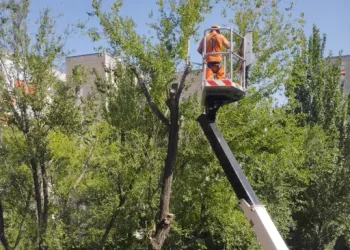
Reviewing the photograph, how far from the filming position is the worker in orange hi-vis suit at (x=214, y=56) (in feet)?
22.5

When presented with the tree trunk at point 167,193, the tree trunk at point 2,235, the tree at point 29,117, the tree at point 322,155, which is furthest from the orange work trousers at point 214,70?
the tree at point 322,155

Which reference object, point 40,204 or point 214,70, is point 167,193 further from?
point 40,204

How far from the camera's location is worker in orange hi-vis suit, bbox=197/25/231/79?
6846 mm

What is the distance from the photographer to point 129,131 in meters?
11.1

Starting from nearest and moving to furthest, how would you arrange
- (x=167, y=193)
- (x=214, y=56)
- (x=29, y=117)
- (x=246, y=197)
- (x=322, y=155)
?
(x=246, y=197) → (x=214, y=56) → (x=167, y=193) → (x=29, y=117) → (x=322, y=155)

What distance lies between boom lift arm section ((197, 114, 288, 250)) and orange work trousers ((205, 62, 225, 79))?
64 centimetres

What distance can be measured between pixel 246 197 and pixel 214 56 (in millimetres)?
2138

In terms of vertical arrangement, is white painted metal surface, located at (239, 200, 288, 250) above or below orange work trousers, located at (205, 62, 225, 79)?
below

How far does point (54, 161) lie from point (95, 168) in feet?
3.66

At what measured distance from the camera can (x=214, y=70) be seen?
6863mm

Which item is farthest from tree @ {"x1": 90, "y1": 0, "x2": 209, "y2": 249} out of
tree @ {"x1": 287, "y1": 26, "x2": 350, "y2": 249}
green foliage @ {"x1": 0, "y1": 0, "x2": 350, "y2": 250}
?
tree @ {"x1": 287, "y1": 26, "x2": 350, "y2": 249}

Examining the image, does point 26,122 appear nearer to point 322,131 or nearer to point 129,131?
point 129,131

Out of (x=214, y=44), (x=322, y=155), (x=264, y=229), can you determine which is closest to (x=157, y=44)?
(x=214, y=44)

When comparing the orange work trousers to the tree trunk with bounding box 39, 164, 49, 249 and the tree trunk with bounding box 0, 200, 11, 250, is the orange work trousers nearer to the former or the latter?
the tree trunk with bounding box 39, 164, 49, 249
